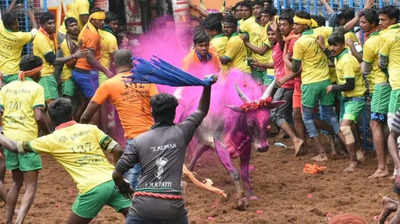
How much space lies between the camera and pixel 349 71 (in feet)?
36.0

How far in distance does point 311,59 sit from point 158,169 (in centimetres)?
565

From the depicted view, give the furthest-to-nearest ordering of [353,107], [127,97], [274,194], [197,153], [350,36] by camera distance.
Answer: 1. [350,36]
2. [353,107]
3. [197,153]
4. [274,194]
5. [127,97]

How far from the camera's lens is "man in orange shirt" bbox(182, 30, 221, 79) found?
9.92 metres

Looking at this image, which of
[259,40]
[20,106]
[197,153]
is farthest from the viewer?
[259,40]

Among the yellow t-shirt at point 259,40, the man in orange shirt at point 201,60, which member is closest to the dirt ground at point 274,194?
the man in orange shirt at point 201,60

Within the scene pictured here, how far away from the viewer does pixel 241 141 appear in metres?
9.56

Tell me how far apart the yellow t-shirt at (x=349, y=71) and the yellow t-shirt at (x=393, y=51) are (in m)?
0.65

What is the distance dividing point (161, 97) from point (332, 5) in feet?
23.3

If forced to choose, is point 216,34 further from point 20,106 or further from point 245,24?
point 20,106

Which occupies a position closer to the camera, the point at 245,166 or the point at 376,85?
the point at 245,166

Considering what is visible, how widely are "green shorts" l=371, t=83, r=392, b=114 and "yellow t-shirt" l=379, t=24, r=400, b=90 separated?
321 mm

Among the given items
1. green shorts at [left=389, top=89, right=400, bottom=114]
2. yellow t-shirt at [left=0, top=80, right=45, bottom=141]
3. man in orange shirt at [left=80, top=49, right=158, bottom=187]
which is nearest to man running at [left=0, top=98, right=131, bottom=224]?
man in orange shirt at [left=80, top=49, right=158, bottom=187]

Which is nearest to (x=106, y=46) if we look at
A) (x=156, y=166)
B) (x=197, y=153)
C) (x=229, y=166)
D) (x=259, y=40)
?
(x=259, y=40)

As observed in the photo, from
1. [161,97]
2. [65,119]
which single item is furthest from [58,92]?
[161,97]
